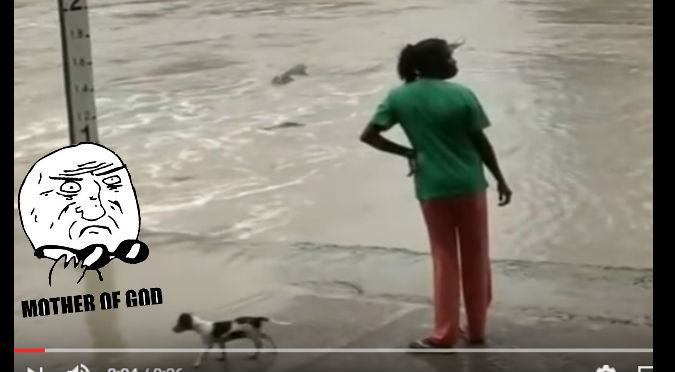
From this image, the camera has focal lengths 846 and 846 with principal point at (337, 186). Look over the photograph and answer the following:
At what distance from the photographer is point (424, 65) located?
2.33 ft

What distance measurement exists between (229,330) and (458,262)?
0.21 m

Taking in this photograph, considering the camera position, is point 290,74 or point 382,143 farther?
point 290,74

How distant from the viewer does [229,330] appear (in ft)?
2.47

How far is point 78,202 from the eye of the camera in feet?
2.49

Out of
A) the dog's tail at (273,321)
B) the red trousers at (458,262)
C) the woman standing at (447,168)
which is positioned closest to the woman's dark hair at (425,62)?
the woman standing at (447,168)

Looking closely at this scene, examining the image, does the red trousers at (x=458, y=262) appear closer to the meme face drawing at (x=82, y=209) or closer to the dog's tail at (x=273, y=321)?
the dog's tail at (x=273, y=321)

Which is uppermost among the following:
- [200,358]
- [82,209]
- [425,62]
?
[425,62]

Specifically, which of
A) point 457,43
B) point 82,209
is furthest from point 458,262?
point 82,209

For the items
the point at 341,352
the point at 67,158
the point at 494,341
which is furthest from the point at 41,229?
the point at 494,341

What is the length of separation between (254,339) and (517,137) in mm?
299

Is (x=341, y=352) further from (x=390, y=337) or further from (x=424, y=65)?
(x=424, y=65)

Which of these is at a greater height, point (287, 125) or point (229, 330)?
point (287, 125)

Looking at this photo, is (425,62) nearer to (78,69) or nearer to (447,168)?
(447,168)

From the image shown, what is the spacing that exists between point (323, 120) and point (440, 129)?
0.55ft
